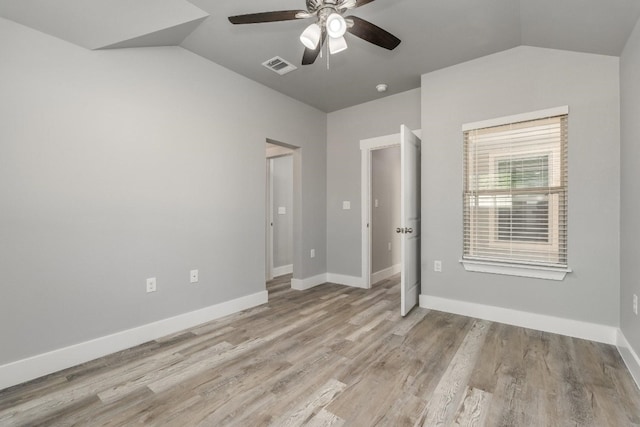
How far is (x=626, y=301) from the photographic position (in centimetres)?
213

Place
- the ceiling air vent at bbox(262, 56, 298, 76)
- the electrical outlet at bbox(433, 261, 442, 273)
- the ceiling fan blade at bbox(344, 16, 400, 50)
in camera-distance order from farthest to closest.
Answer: the electrical outlet at bbox(433, 261, 442, 273)
the ceiling air vent at bbox(262, 56, 298, 76)
the ceiling fan blade at bbox(344, 16, 400, 50)

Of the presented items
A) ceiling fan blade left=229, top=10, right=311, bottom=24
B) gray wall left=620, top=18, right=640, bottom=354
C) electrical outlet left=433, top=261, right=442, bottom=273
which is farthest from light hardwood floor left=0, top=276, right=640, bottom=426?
ceiling fan blade left=229, top=10, right=311, bottom=24

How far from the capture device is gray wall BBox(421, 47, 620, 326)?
2361 mm

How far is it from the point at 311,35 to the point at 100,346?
2.69 metres

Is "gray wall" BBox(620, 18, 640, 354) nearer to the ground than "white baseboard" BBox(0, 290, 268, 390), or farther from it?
farther from it

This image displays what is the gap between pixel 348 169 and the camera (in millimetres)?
4301

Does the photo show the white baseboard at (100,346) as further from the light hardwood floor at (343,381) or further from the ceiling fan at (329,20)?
the ceiling fan at (329,20)

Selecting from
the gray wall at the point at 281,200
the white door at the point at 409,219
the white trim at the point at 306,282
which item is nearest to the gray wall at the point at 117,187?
the white trim at the point at 306,282

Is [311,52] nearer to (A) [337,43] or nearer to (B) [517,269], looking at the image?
(A) [337,43]

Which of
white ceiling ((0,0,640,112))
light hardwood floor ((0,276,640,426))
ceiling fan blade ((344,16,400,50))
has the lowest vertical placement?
light hardwood floor ((0,276,640,426))

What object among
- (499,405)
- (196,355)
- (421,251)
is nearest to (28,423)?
(196,355)

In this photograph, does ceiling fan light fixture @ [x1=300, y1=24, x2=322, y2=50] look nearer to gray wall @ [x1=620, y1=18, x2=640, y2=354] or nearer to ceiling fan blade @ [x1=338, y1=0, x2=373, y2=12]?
ceiling fan blade @ [x1=338, y1=0, x2=373, y2=12]

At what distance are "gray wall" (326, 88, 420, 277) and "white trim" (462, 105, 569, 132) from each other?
1.08 metres

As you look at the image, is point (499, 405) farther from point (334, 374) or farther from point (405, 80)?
point (405, 80)
